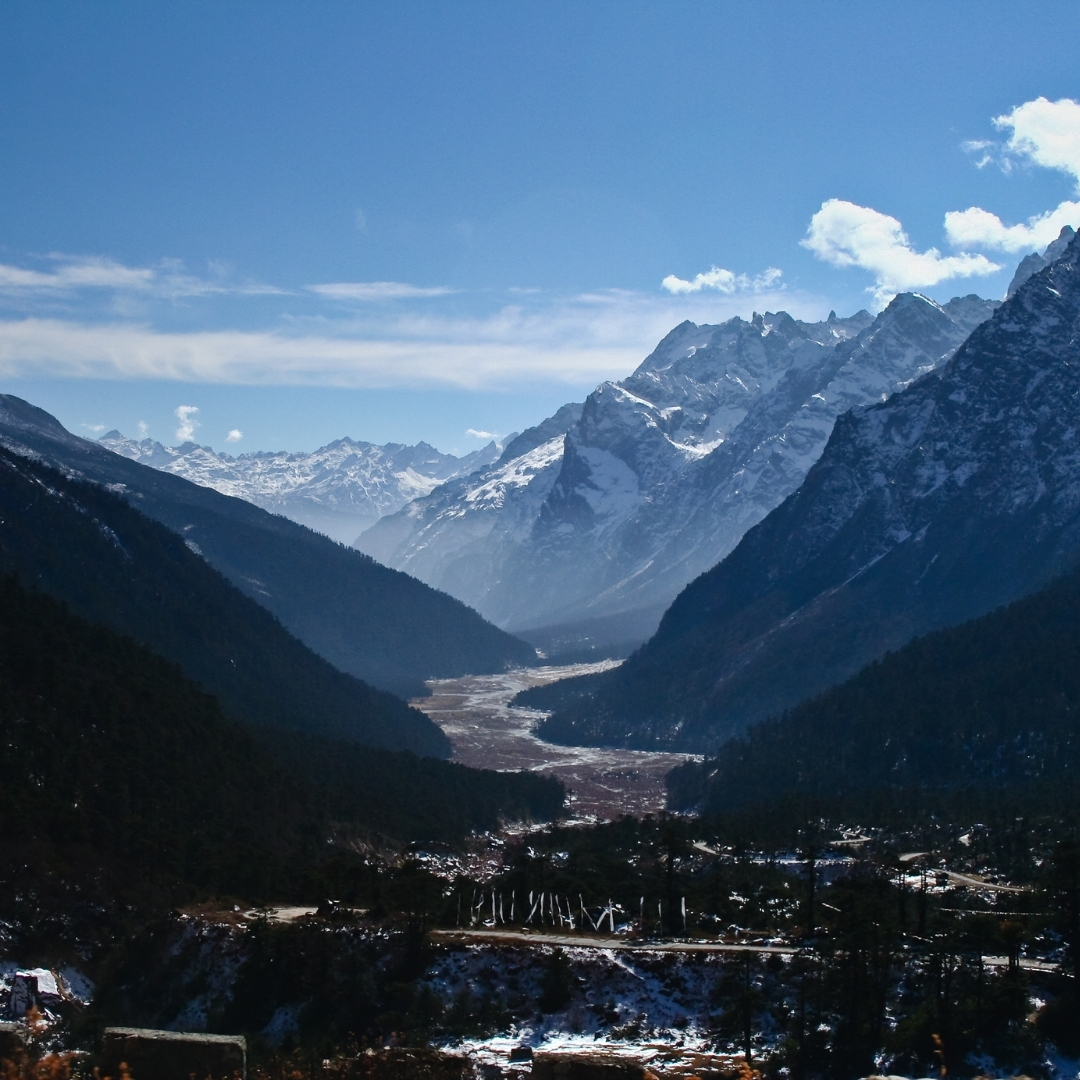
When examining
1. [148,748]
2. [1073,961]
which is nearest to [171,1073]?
[1073,961]

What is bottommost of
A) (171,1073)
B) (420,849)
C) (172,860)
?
(420,849)

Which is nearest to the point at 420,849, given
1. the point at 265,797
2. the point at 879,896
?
the point at 265,797

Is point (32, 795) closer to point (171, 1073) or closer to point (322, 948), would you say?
point (322, 948)

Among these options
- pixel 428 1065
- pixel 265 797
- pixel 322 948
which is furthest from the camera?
pixel 265 797

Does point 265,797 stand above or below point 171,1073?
below

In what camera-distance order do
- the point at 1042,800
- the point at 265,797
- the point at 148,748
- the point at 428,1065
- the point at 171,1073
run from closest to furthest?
the point at 171,1073 < the point at 428,1065 < the point at 148,748 < the point at 265,797 < the point at 1042,800

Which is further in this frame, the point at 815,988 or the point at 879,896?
the point at 879,896
